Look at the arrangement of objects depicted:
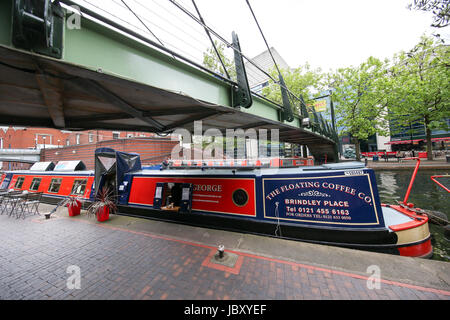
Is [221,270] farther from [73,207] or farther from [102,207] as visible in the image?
[73,207]

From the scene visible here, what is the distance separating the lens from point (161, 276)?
3150 millimetres

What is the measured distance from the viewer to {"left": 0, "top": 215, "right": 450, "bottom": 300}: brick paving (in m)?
2.69

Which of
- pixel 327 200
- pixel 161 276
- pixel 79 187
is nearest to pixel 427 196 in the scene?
pixel 327 200

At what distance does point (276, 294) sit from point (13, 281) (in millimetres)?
4898

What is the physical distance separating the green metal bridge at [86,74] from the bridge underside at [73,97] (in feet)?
0.03

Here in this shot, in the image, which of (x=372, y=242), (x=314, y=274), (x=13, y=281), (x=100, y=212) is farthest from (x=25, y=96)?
(x=372, y=242)

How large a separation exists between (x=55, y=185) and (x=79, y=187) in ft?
7.49

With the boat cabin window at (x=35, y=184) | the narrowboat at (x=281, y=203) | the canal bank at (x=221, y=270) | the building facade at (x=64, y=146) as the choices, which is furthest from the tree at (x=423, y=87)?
the boat cabin window at (x=35, y=184)

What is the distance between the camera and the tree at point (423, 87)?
15.9m

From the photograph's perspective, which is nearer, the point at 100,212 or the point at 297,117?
the point at 100,212

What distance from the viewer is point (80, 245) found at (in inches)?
174

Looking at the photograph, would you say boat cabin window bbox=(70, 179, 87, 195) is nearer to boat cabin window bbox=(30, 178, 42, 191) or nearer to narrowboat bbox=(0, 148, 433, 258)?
narrowboat bbox=(0, 148, 433, 258)

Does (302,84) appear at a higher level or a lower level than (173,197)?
higher
